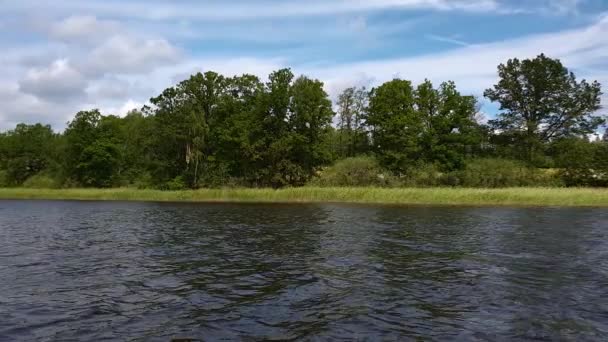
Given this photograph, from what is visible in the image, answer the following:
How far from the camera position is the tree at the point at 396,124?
7644cm

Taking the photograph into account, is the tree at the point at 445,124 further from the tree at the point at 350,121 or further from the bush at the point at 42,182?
the bush at the point at 42,182

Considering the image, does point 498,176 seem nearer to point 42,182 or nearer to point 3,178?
point 42,182

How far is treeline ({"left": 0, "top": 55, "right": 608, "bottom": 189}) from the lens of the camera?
71.8 meters

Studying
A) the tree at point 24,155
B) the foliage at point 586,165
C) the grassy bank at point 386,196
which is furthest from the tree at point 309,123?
the tree at point 24,155

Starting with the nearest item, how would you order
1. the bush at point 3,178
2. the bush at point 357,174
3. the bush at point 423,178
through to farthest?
the bush at point 423,178
the bush at point 357,174
the bush at point 3,178

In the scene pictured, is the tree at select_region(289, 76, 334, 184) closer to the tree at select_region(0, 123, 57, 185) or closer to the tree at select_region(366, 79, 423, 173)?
the tree at select_region(366, 79, 423, 173)

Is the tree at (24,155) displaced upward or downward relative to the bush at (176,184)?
upward

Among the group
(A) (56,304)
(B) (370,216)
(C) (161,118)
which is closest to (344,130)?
(C) (161,118)

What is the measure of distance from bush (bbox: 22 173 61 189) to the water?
71127 millimetres

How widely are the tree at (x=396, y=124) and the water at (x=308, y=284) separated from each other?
46.5m

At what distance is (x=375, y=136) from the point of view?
3265 inches

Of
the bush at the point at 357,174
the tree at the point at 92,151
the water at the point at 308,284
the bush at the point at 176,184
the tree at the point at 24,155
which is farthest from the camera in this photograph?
the tree at the point at 24,155

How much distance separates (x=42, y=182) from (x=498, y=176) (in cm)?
8217

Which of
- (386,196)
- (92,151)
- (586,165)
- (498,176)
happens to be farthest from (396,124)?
(92,151)
